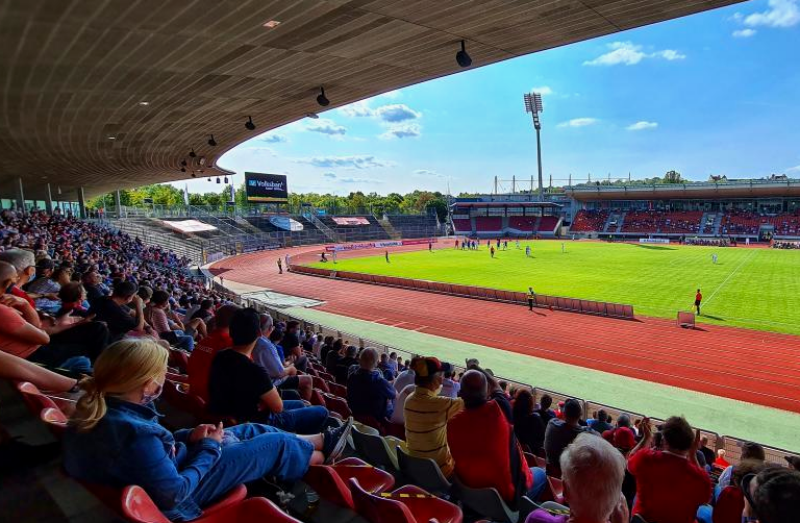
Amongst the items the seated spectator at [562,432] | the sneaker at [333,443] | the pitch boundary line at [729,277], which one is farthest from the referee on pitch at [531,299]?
the sneaker at [333,443]

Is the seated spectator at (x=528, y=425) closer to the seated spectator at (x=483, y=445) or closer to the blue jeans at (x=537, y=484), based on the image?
the blue jeans at (x=537, y=484)

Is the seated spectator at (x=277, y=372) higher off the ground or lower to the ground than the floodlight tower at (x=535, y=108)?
lower

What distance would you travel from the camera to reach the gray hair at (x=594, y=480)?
6.76ft

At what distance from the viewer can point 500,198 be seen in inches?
3841

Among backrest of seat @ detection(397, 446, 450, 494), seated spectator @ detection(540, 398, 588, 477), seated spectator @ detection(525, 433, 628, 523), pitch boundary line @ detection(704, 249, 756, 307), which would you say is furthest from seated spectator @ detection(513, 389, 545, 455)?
pitch boundary line @ detection(704, 249, 756, 307)

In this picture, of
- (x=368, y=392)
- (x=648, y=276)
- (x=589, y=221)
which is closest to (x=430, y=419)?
(x=368, y=392)

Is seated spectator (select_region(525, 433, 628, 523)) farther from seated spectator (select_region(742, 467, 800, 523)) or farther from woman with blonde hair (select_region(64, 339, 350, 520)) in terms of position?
woman with blonde hair (select_region(64, 339, 350, 520))

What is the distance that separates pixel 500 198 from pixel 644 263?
5647 cm

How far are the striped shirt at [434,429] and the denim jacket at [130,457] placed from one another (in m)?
1.92

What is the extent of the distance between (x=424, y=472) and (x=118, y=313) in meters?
4.55

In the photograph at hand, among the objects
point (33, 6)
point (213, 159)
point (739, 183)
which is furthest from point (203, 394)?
point (739, 183)

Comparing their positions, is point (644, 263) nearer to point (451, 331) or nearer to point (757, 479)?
point (451, 331)

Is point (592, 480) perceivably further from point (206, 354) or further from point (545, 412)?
point (545, 412)

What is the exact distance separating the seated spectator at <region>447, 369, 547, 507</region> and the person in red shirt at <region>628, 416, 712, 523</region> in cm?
89
